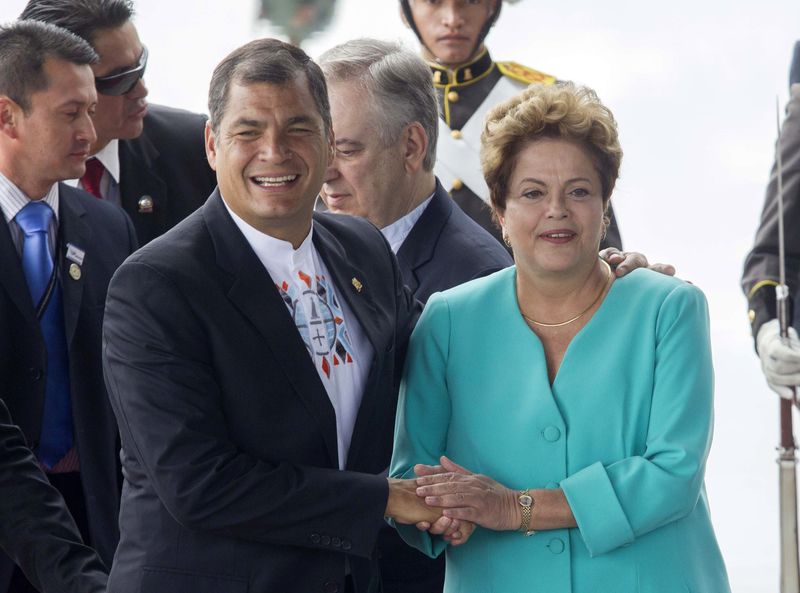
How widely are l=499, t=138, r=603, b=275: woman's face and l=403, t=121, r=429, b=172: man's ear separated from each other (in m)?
0.60

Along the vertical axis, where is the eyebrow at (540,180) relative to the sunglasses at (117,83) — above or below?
below

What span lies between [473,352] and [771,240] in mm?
1601

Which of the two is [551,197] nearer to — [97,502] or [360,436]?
[360,436]

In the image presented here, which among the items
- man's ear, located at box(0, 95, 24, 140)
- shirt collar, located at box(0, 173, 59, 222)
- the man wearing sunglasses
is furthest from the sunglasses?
shirt collar, located at box(0, 173, 59, 222)

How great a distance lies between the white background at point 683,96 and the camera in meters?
4.71

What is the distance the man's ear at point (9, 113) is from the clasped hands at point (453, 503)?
4.07ft

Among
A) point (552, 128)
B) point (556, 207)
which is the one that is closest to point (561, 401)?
point (556, 207)

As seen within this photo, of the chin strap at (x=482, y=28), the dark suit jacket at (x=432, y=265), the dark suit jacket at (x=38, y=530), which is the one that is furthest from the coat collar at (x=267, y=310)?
the chin strap at (x=482, y=28)

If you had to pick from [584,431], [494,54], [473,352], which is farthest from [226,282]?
[494,54]

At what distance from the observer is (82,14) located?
3.12 m

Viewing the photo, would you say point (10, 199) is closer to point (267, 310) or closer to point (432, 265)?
point (432, 265)

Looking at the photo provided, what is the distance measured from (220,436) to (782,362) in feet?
5.83

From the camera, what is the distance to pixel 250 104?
1.99 metres

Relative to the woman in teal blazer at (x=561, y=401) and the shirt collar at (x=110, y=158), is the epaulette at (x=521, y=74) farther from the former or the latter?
the woman in teal blazer at (x=561, y=401)
